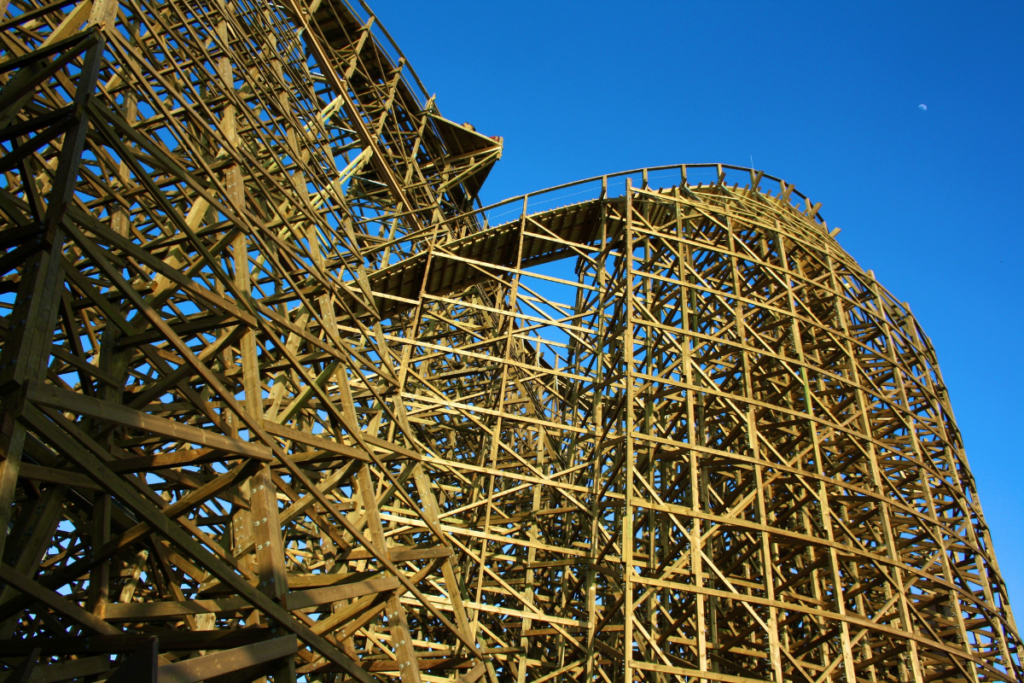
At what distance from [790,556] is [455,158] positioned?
50.5 feet

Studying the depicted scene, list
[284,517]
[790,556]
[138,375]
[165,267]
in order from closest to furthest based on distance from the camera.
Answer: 1. [165,267]
2. [284,517]
3. [138,375]
4. [790,556]

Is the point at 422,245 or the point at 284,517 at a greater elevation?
the point at 422,245

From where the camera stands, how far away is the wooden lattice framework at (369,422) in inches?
172

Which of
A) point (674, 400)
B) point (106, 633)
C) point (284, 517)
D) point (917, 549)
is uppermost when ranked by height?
point (674, 400)

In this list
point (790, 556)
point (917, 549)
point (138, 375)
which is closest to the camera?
point (138, 375)

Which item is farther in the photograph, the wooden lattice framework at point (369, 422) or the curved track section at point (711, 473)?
the curved track section at point (711, 473)

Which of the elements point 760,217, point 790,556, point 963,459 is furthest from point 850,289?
point 790,556

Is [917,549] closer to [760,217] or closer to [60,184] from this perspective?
[760,217]

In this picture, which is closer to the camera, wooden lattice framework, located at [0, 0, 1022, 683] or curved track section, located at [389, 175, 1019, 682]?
wooden lattice framework, located at [0, 0, 1022, 683]

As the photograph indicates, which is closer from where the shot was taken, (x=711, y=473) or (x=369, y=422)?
(x=369, y=422)

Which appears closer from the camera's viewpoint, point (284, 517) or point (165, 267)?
point (165, 267)

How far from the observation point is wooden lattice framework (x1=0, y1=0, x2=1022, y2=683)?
437cm

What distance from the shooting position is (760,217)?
14383mm

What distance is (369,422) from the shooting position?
10.7 metres
